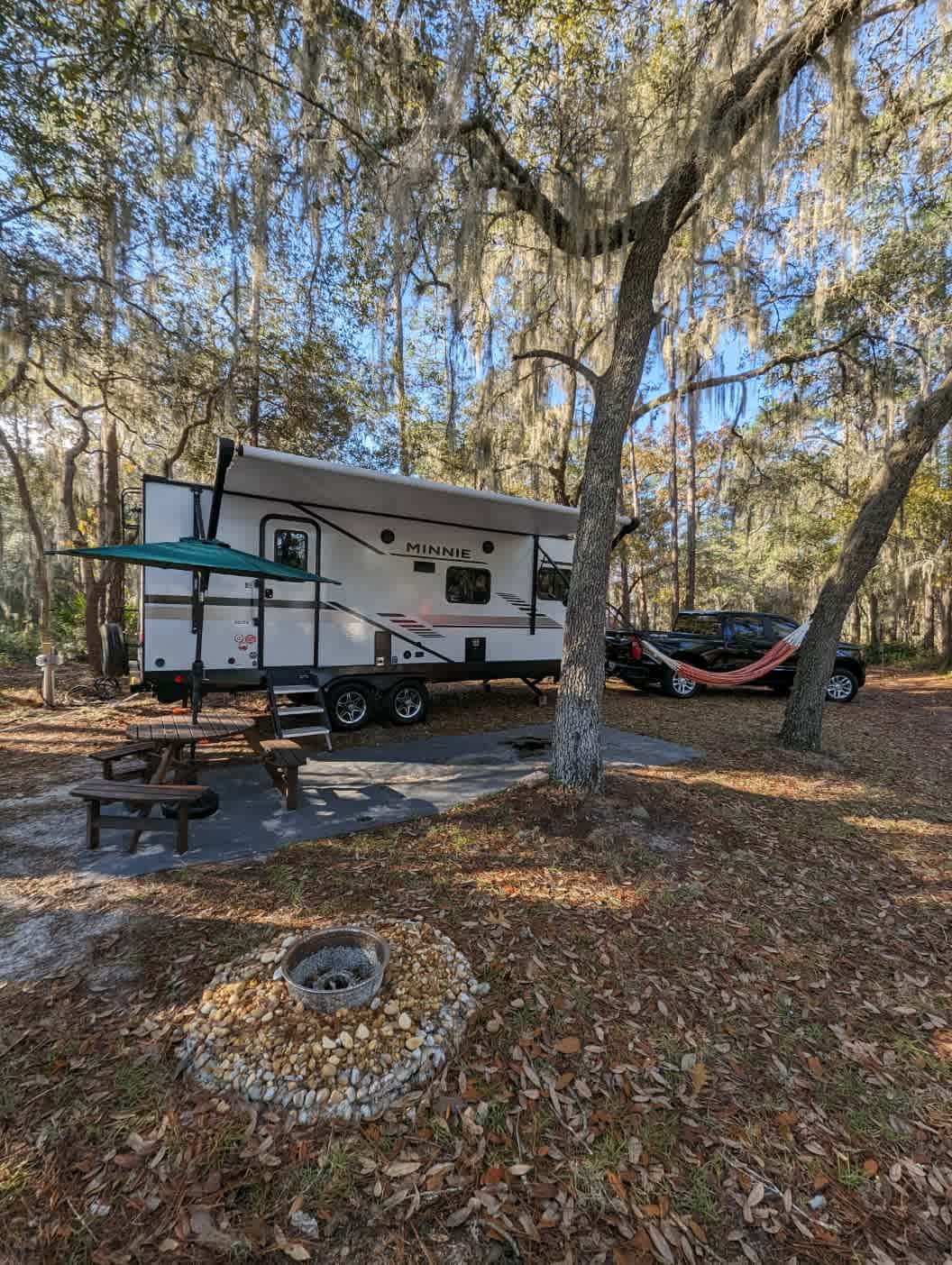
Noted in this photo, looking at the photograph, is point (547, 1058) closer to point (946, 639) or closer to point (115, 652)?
point (115, 652)

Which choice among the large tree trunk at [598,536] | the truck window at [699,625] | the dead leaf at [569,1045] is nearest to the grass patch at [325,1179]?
the dead leaf at [569,1045]

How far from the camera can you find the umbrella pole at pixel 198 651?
4852 mm

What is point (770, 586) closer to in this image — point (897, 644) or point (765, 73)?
point (897, 644)

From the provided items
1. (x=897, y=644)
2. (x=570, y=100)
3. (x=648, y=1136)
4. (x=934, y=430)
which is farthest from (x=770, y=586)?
(x=648, y=1136)

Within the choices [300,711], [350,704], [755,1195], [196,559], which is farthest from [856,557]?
[196,559]

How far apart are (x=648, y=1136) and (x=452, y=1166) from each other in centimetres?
68

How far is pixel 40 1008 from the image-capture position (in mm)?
→ 2191

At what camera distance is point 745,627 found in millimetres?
9805

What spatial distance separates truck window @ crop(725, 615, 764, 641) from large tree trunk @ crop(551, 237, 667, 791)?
657 cm

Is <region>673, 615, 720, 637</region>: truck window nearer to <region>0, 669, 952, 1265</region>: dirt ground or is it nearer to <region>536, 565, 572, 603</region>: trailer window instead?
<region>536, 565, 572, 603</region>: trailer window

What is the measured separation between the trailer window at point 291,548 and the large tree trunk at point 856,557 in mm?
5936

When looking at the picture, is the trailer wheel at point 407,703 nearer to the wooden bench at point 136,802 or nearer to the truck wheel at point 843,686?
the wooden bench at point 136,802

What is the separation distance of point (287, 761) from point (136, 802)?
1077 millimetres

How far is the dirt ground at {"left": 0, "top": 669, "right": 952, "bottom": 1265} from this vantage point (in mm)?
1534
